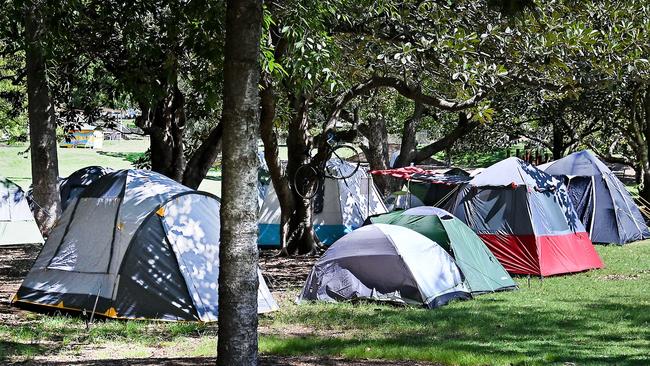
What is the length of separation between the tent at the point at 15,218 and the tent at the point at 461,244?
7.76m

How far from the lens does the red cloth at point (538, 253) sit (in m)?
14.8

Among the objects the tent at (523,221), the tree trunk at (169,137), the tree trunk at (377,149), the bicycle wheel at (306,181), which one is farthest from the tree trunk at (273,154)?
the tree trunk at (377,149)

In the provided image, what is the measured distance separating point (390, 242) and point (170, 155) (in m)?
6.68

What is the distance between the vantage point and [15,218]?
57.4 feet

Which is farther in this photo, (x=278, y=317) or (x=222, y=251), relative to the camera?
(x=278, y=317)

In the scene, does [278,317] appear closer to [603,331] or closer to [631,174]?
[603,331]

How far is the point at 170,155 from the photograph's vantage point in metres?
16.7

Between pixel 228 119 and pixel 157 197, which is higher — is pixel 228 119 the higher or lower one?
the higher one

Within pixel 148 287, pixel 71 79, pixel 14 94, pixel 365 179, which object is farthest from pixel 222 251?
pixel 365 179

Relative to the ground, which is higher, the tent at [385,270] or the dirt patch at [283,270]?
the tent at [385,270]

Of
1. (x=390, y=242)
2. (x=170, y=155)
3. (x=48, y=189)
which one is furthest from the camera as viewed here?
(x=170, y=155)

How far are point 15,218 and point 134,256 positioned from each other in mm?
8403

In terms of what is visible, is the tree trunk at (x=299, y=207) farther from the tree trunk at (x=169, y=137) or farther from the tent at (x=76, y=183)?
the tent at (x=76, y=183)

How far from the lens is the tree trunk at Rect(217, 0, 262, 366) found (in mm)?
5586
